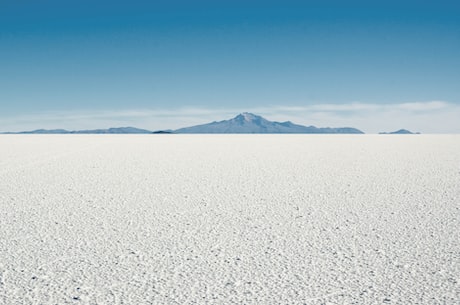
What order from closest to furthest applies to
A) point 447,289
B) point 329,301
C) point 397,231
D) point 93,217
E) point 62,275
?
point 329,301 < point 447,289 < point 62,275 < point 397,231 < point 93,217

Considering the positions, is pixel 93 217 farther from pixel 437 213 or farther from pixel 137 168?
pixel 137 168

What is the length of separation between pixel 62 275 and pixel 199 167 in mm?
6710

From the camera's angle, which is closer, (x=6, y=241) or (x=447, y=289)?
(x=447, y=289)

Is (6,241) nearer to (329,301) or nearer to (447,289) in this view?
(329,301)

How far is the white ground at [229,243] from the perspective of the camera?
94.4 inches

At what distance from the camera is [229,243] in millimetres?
3359

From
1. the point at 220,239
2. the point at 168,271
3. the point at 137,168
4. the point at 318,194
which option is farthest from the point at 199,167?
the point at 168,271

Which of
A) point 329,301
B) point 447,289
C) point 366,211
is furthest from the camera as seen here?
point 366,211

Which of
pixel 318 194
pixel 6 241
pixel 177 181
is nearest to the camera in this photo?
pixel 6 241

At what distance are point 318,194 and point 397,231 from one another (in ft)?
6.50

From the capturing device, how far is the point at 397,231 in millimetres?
3732

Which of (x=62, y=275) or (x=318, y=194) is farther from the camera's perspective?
(x=318, y=194)

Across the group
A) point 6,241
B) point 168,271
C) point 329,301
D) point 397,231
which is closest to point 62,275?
point 168,271

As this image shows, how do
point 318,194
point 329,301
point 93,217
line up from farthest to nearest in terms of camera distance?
1. point 318,194
2. point 93,217
3. point 329,301
